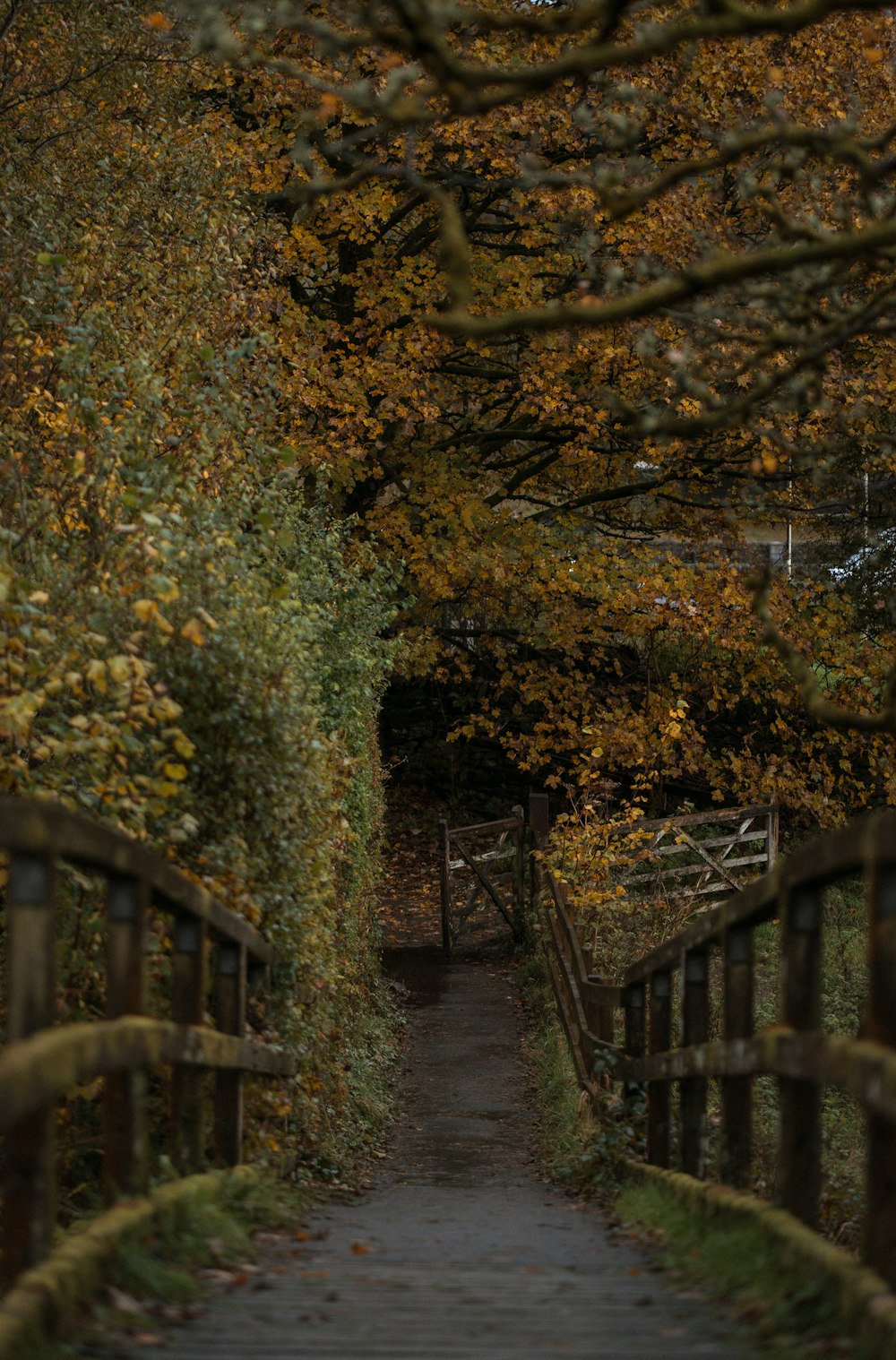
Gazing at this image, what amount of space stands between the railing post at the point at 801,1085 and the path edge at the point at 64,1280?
5.98 feet

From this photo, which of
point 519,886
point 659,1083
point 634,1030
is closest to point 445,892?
point 519,886

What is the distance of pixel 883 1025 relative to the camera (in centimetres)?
352

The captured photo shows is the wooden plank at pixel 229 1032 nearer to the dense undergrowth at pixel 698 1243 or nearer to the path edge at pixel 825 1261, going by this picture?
the dense undergrowth at pixel 698 1243

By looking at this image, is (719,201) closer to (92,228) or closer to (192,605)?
(92,228)

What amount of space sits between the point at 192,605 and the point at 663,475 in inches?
472

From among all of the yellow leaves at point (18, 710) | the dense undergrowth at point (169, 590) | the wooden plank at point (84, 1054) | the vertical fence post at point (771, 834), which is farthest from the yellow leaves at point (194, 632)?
the vertical fence post at point (771, 834)

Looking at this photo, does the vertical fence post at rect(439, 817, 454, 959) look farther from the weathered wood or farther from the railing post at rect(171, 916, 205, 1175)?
the railing post at rect(171, 916, 205, 1175)

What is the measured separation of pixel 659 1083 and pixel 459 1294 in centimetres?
297

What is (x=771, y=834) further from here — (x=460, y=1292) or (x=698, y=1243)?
(x=460, y=1292)

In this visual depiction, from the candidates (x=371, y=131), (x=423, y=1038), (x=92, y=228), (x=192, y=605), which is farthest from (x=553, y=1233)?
(x=423, y=1038)

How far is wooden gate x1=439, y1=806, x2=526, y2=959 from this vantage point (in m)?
19.9

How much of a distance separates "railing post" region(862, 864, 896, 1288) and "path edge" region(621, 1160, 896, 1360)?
0.08 meters

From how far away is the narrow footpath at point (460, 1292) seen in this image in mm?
3676

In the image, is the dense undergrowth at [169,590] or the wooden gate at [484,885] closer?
the dense undergrowth at [169,590]
